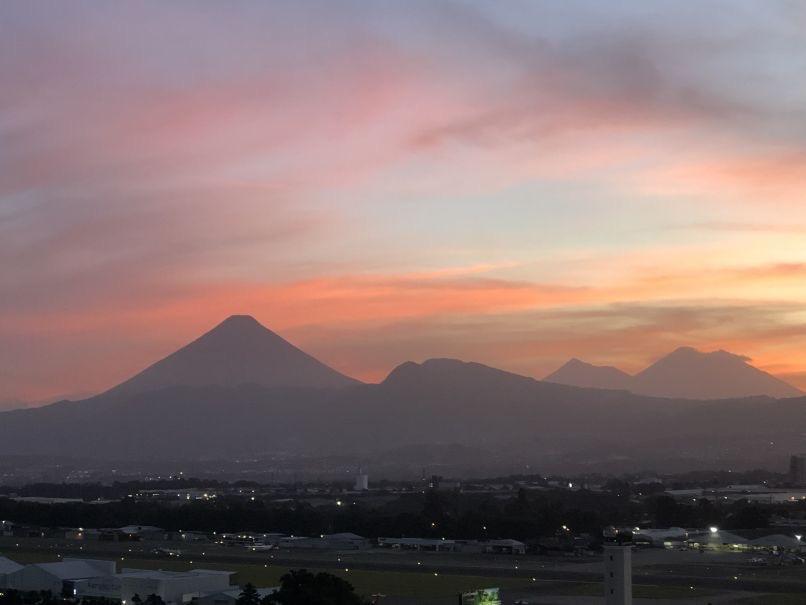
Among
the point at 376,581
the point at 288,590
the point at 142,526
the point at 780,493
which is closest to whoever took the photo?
the point at 288,590

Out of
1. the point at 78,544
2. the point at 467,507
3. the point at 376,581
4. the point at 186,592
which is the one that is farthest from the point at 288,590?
the point at 467,507

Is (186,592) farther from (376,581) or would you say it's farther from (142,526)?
(142,526)

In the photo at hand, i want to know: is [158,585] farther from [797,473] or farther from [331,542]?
[797,473]

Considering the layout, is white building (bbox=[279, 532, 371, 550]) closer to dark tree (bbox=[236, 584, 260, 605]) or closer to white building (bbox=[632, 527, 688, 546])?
white building (bbox=[632, 527, 688, 546])

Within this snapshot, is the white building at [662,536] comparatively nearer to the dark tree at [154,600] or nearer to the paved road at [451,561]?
the paved road at [451,561]

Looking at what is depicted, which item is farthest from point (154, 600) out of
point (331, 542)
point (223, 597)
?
point (331, 542)

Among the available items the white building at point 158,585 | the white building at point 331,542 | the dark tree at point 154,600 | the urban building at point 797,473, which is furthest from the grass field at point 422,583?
the urban building at point 797,473

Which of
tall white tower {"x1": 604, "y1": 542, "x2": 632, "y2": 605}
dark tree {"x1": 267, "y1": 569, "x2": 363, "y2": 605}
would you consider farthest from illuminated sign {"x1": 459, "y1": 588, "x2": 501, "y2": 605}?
tall white tower {"x1": 604, "y1": 542, "x2": 632, "y2": 605}

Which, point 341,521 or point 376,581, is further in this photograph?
point 341,521
